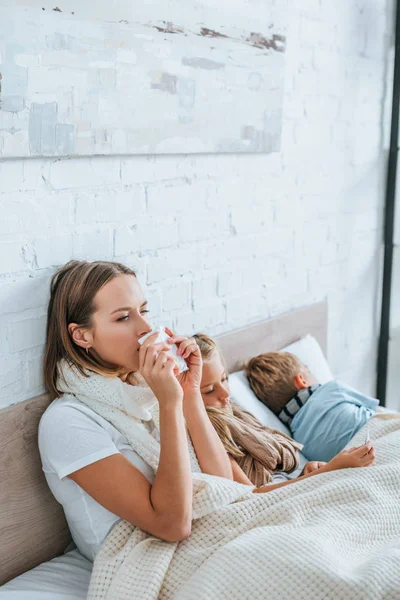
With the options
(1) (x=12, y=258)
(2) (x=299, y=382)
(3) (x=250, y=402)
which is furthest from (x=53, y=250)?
(2) (x=299, y=382)

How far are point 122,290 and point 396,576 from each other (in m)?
0.78

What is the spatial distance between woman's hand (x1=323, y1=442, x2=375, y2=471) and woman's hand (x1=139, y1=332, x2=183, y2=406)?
1.45ft

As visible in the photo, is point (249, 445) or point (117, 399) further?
point (249, 445)

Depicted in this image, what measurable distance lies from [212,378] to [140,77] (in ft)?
2.49

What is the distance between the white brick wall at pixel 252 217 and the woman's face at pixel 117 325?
13cm

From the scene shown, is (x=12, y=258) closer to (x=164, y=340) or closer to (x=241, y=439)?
(x=164, y=340)

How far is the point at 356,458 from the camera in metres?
1.66

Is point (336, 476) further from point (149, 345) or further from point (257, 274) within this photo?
point (257, 274)

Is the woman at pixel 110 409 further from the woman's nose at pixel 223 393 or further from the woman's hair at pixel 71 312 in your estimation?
the woman's nose at pixel 223 393

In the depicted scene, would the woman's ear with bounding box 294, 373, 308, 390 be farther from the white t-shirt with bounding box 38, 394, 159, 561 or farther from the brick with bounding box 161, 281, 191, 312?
the white t-shirt with bounding box 38, 394, 159, 561

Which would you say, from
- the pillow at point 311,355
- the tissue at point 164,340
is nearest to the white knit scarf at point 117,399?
the tissue at point 164,340

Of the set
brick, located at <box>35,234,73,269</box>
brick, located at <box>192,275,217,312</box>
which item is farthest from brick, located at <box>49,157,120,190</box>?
brick, located at <box>192,275,217,312</box>

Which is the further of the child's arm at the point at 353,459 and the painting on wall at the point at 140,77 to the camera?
the child's arm at the point at 353,459

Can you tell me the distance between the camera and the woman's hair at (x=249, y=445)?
1.83 metres
